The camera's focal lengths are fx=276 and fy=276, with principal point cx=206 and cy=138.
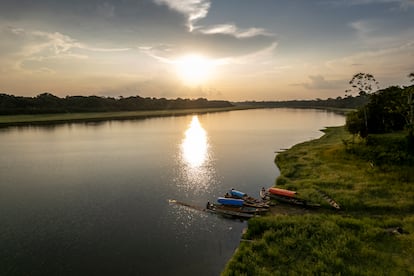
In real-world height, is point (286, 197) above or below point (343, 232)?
above

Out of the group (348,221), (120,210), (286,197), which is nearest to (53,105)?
(120,210)

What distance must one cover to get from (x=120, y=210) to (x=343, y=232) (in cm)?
2069

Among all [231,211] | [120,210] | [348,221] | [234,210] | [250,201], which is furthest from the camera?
[120,210]

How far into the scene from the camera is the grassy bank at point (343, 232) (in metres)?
17.0

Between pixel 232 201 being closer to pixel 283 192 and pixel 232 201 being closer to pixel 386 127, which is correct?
pixel 283 192

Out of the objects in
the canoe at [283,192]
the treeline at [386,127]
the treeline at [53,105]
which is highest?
the treeline at [53,105]

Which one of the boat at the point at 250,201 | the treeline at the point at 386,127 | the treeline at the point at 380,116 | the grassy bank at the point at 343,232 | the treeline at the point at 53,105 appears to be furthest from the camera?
the treeline at the point at 53,105

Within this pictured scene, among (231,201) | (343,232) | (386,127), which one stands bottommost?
(343,232)

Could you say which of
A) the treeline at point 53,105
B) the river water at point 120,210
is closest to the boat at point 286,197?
the river water at point 120,210

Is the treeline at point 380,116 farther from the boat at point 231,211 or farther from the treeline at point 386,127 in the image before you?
the boat at point 231,211

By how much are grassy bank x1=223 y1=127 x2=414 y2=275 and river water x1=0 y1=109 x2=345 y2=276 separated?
2.86m

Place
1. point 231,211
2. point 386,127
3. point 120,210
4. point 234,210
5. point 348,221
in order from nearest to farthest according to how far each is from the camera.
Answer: point 348,221, point 231,211, point 234,210, point 120,210, point 386,127

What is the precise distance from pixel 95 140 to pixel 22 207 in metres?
47.1

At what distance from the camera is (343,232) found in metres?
20.7
